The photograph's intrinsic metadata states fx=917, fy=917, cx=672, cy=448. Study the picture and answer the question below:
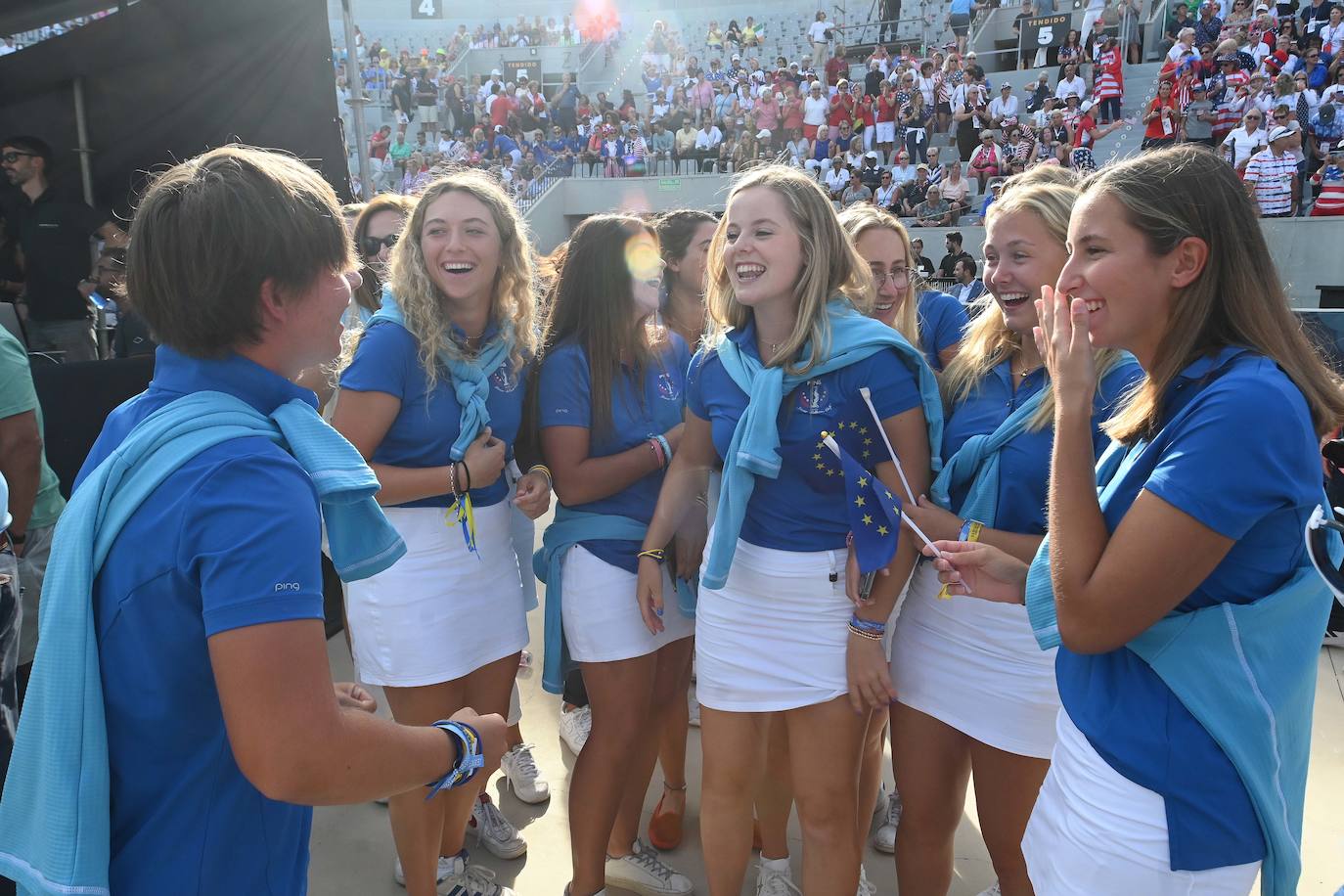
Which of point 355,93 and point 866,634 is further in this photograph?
point 355,93

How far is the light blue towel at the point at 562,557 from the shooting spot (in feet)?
8.40

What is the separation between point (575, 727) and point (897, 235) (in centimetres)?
219

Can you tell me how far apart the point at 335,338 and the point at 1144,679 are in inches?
52.3

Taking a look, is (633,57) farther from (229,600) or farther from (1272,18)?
(229,600)

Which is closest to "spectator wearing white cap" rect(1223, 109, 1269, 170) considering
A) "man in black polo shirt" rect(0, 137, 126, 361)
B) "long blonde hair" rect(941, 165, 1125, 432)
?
"long blonde hair" rect(941, 165, 1125, 432)

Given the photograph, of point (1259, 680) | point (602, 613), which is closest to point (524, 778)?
point (602, 613)

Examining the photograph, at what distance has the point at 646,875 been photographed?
8.73ft

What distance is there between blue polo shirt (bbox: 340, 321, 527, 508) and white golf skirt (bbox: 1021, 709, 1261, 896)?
1.52 meters

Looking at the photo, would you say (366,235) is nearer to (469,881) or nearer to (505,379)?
(505,379)

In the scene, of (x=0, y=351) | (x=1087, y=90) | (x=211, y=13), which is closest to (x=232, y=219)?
(x=0, y=351)

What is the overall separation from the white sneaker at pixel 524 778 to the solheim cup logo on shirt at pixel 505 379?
1.34 metres

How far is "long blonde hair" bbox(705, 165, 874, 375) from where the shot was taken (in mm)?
2207

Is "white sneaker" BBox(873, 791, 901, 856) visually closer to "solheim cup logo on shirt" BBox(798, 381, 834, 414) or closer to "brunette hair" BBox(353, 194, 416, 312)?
"solheim cup logo on shirt" BBox(798, 381, 834, 414)

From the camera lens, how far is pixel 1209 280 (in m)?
1.43
